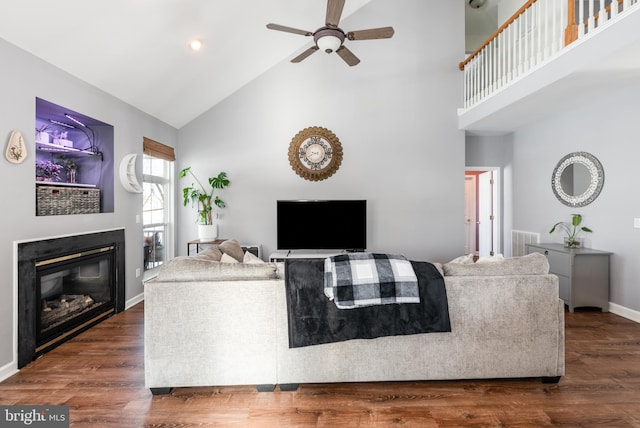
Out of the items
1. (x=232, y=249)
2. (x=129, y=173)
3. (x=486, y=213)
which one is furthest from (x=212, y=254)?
(x=486, y=213)

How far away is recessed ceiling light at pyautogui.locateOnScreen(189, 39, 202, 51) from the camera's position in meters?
3.82

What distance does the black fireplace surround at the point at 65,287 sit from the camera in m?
2.77

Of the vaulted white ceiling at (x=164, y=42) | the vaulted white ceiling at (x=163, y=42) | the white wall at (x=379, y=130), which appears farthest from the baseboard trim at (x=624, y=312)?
the vaulted white ceiling at (x=163, y=42)

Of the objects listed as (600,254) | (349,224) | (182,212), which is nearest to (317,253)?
(349,224)

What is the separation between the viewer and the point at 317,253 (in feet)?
17.0

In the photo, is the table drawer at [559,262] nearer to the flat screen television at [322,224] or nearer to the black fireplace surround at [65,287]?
the flat screen television at [322,224]

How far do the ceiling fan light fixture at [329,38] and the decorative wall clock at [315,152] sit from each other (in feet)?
7.16

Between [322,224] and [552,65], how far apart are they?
322 centimetres

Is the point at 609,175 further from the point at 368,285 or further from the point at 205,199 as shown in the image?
the point at 205,199

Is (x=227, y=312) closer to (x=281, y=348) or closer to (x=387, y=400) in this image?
(x=281, y=348)

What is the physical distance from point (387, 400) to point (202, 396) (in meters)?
1.18

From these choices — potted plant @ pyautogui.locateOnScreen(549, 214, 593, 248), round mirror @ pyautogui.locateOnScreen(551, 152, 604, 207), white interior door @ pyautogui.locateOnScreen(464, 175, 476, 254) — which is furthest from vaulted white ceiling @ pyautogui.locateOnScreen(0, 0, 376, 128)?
white interior door @ pyautogui.locateOnScreen(464, 175, 476, 254)

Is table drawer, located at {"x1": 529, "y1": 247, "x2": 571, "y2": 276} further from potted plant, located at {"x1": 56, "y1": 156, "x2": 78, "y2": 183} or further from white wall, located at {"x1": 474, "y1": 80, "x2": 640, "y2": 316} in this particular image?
potted plant, located at {"x1": 56, "y1": 156, "x2": 78, "y2": 183}
